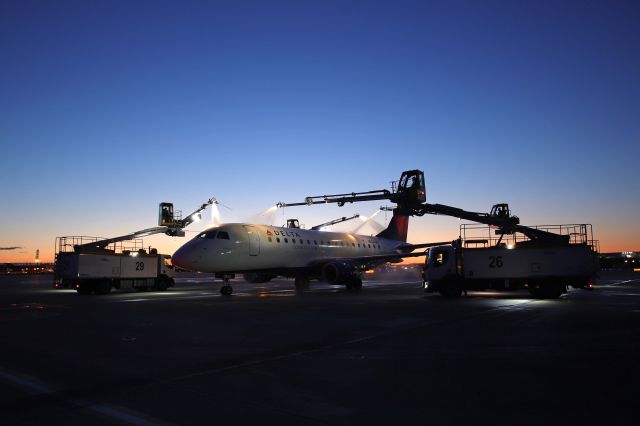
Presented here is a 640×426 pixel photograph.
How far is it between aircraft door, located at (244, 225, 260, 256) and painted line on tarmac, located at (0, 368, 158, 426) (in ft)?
65.7

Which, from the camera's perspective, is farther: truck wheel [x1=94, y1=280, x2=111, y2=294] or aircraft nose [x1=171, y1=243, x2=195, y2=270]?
truck wheel [x1=94, y1=280, x2=111, y2=294]

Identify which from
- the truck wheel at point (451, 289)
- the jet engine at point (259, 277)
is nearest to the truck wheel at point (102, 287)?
the jet engine at point (259, 277)

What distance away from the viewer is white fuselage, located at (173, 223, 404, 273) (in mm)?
25625

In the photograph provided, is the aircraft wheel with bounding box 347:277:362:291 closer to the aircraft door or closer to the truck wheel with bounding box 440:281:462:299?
the aircraft door

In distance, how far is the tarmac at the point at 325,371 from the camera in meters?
5.32

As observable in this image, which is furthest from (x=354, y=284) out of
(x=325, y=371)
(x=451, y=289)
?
(x=325, y=371)

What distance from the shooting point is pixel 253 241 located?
91.4 feet

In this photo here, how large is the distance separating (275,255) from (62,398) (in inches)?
920

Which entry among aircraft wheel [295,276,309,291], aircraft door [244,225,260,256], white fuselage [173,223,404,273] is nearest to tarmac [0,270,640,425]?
white fuselage [173,223,404,273]

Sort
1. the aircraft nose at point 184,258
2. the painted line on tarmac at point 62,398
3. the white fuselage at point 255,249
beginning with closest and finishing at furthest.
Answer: the painted line on tarmac at point 62,398 < the aircraft nose at point 184,258 < the white fuselage at point 255,249

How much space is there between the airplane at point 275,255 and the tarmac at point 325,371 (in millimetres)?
12068

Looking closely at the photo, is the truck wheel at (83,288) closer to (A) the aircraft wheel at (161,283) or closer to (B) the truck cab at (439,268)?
(A) the aircraft wheel at (161,283)

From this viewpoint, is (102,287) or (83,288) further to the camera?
(102,287)

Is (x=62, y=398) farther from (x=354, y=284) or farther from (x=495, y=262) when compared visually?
(x=354, y=284)
